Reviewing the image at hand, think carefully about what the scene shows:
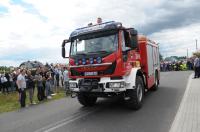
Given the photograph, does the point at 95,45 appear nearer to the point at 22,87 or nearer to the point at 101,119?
the point at 101,119

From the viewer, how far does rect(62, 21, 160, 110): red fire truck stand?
1082 centimetres

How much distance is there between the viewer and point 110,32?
11.2 meters

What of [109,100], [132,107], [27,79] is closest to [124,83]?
[132,107]

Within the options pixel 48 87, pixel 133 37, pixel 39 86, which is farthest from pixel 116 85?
pixel 48 87

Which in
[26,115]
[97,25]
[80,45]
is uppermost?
[97,25]

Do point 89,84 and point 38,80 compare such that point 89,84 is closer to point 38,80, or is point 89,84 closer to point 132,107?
point 132,107

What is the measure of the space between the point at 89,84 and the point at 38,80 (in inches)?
251

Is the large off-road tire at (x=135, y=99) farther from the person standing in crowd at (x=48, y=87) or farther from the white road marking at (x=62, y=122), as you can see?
the person standing in crowd at (x=48, y=87)

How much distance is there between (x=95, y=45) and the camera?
11320 mm

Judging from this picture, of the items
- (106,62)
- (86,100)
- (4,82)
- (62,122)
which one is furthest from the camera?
(4,82)

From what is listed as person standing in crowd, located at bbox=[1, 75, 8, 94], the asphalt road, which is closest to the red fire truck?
the asphalt road

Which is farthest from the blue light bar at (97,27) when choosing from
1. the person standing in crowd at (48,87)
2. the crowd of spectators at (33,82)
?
the person standing in crowd at (48,87)

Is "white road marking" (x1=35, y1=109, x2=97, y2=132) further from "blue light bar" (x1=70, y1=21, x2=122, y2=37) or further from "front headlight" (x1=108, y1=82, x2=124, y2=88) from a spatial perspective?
"blue light bar" (x1=70, y1=21, x2=122, y2=37)

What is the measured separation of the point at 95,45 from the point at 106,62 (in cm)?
84
